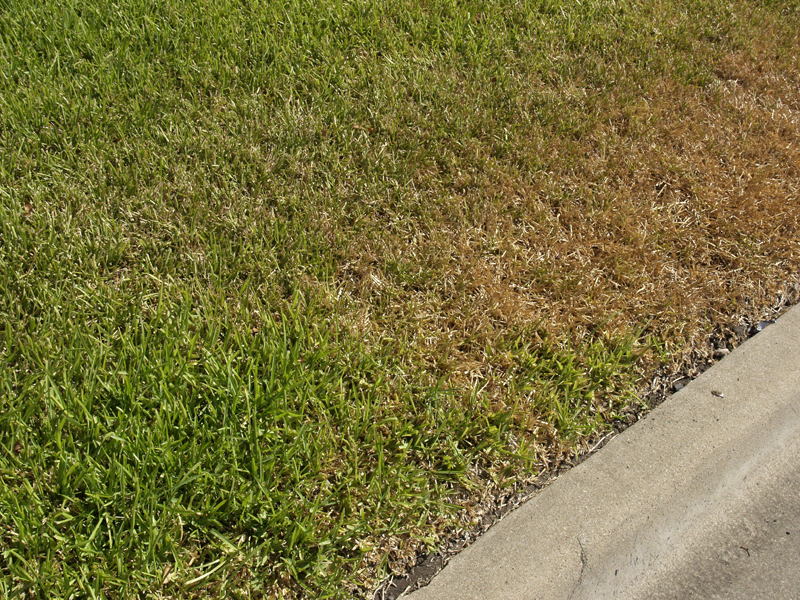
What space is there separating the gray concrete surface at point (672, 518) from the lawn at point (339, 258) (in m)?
0.14

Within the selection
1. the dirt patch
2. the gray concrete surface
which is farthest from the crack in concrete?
the dirt patch

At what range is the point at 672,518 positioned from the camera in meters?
2.29

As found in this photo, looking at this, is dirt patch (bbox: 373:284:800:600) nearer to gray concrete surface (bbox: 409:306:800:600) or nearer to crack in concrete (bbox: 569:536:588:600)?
gray concrete surface (bbox: 409:306:800:600)

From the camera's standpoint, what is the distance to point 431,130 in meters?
3.44

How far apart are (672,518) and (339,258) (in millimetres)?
1535

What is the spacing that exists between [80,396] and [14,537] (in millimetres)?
461

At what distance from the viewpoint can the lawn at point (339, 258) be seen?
2.13 m

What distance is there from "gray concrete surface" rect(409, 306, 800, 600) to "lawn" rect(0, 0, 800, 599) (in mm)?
140

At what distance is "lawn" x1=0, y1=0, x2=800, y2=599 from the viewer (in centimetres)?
213

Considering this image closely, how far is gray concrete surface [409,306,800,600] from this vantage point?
2.12 metres

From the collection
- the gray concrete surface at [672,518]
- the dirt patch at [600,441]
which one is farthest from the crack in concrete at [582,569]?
the dirt patch at [600,441]

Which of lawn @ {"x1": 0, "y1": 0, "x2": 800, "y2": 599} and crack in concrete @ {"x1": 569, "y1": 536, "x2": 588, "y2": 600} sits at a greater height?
lawn @ {"x1": 0, "y1": 0, "x2": 800, "y2": 599}

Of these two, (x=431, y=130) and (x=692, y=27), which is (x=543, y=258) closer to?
(x=431, y=130)

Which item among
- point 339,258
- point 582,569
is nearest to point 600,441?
point 582,569
